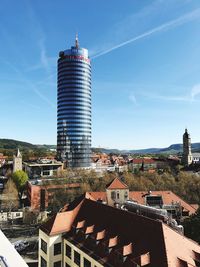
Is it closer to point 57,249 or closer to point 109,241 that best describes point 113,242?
point 109,241

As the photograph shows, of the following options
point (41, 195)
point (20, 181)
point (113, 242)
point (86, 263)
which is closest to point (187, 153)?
point (20, 181)

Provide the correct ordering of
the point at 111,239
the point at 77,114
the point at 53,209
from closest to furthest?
1. the point at 111,239
2. the point at 53,209
3. the point at 77,114

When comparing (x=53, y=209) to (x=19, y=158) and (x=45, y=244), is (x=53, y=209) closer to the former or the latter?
(x=45, y=244)

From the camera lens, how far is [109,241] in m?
29.2

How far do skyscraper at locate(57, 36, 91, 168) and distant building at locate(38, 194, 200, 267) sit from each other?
99.3 m

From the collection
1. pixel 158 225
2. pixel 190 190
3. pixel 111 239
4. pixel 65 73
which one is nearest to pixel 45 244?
pixel 111 239

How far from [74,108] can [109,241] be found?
11421cm

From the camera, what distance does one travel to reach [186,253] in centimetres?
2559

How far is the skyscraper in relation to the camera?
140625 millimetres

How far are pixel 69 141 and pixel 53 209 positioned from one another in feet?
212

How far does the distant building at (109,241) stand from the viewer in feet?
81.5

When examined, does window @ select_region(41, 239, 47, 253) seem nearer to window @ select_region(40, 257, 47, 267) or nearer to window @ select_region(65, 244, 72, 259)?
window @ select_region(40, 257, 47, 267)

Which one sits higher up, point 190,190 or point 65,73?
point 65,73

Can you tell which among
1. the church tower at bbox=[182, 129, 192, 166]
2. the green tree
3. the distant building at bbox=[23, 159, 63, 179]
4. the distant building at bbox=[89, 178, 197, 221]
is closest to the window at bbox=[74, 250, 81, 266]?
the distant building at bbox=[89, 178, 197, 221]
